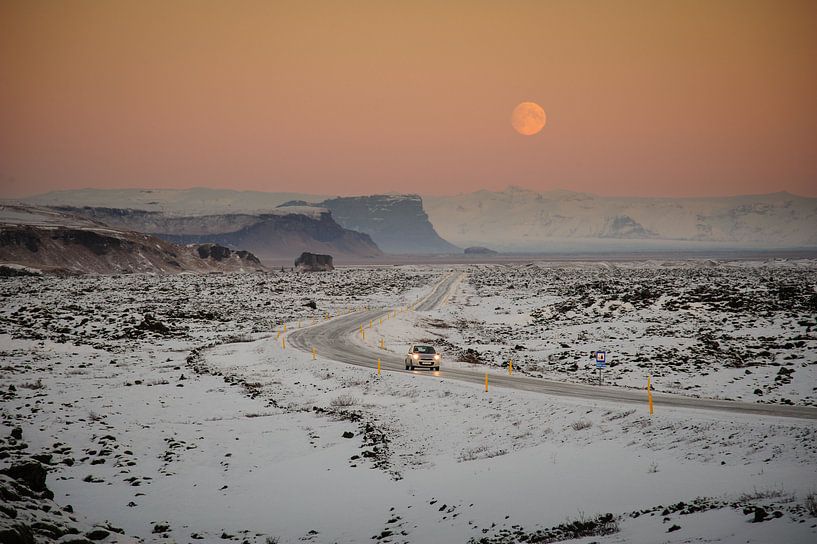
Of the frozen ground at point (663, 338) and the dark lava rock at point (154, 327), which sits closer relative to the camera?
the frozen ground at point (663, 338)

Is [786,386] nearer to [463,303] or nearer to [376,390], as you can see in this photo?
[376,390]

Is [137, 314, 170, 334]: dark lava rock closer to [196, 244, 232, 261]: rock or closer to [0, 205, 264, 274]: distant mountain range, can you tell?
[0, 205, 264, 274]: distant mountain range

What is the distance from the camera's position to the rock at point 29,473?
16094 mm

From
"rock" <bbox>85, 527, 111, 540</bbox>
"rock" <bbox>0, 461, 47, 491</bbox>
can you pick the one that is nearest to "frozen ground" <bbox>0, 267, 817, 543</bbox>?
"rock" <bbox>85, 527, 111, 540</bbox>

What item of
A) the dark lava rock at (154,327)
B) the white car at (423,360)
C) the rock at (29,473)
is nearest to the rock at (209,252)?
the dark lava rock at (154,327)

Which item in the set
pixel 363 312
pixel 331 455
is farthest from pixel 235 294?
pixel 331 455

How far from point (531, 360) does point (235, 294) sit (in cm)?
6729

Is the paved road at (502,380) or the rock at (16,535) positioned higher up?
the rock at (16,535)

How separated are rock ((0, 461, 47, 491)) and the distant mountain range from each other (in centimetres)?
14070

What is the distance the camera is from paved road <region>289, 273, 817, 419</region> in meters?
23.8

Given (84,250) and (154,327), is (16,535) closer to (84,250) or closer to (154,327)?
(154,327)

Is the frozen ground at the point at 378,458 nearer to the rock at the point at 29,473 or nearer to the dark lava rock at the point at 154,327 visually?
the rock at the point at 29,473

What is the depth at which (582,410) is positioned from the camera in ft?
79.6

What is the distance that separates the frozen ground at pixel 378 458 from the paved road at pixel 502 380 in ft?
7.31
